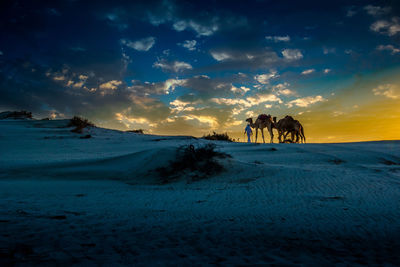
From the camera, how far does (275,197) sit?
2.71 meters

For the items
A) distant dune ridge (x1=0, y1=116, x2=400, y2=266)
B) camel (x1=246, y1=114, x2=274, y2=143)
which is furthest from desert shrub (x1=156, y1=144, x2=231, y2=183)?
camel (x1=246, y1=114, x2=274, y2=143)

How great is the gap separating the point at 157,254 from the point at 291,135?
55.7 ft

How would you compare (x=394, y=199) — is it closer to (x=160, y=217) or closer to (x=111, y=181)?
(x=160, y=217)

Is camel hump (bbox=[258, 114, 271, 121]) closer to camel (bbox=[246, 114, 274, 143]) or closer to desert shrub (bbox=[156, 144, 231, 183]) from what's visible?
camel (bbox=[246, 114, 274, 143])

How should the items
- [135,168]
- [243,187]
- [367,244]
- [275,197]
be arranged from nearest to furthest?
[367,244], [275,197], [243,187], [135,168]

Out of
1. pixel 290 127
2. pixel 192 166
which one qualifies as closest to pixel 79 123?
pixel 192 166

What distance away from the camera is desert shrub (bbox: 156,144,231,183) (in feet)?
13.7

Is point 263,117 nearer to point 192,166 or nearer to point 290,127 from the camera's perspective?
point 290,127

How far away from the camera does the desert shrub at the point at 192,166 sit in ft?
13.7

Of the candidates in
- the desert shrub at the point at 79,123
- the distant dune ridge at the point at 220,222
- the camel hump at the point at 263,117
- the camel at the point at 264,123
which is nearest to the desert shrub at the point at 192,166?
the distant dune ridge at the point at 220,222

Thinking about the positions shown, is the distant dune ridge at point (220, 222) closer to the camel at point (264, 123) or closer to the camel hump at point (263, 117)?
the camel at point (264, 123)

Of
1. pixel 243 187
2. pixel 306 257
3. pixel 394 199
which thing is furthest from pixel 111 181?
pixel 394 199

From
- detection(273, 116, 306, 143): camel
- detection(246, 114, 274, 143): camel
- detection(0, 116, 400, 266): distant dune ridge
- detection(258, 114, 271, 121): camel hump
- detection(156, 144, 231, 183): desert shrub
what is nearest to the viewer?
detection(0, 116, 400, 266): distant dune ridge

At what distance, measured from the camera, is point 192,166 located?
4438 mm
